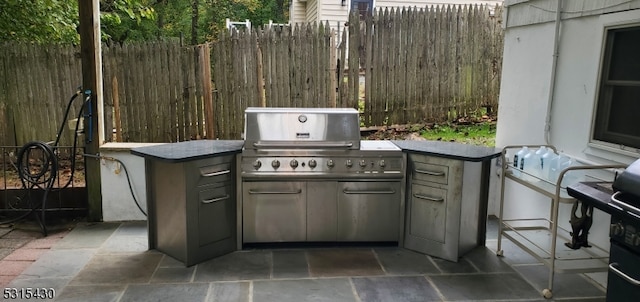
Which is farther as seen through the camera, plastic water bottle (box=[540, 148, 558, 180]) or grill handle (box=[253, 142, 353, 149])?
grill handle (box=[253, 142, 353, 149])

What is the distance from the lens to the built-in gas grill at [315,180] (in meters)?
3.52

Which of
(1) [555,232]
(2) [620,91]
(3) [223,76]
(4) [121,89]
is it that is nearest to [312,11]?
(3) [223,76]

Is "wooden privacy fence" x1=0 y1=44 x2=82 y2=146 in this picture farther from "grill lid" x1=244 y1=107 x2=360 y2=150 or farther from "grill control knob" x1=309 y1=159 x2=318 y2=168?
"grill control knob" x1=309 y1=159 x2=318 y2=168

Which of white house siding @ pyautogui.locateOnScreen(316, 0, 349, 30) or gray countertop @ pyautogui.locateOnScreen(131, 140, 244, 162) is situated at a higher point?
white house siding @ pyautogui.locateOnScreen(316, 0, 349, 30)

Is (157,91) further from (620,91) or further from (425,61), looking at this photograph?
(620,91)

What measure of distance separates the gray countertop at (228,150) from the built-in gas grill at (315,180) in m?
0.18

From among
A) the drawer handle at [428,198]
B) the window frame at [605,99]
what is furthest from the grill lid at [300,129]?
the window frame at [605,99]

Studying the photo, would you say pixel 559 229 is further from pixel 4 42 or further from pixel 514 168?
pixel 4 42

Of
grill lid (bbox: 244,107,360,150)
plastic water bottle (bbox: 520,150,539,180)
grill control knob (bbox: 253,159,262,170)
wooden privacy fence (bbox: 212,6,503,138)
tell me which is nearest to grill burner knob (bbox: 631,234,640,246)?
plastic water bottle (bbox: 520,150,539,180)

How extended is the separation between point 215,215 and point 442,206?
1.70 meters

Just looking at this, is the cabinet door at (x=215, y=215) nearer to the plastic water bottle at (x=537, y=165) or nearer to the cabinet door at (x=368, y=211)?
the cabinet door at (x=368, y=211)

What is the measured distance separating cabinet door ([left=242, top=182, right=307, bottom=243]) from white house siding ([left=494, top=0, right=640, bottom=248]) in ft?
6.32

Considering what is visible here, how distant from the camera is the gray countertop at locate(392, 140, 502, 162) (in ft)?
10.9

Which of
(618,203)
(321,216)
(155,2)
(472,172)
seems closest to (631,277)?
(618,203)
